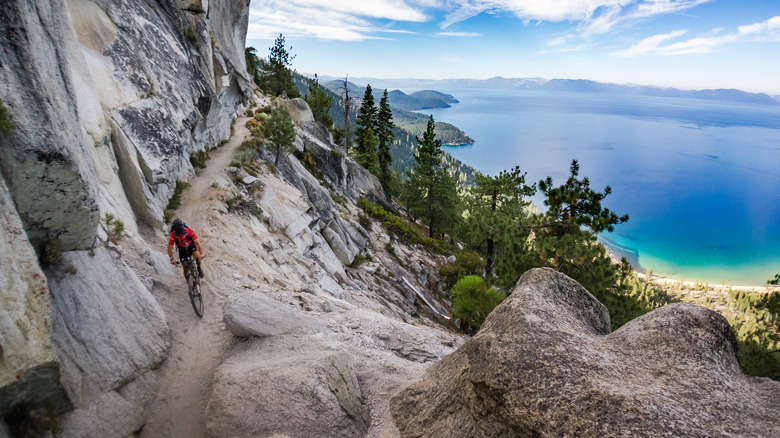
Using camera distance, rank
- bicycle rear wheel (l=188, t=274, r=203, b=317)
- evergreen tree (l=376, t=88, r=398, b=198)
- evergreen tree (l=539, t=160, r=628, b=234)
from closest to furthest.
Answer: bicycle rear wheel (l=188, t=274, r=203, b=317) → evergreen tree (l=539, t=160, r=628, b=234) → evergreen tree (l=376, t=88, r=398, b=198)

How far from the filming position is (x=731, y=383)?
19.8ft

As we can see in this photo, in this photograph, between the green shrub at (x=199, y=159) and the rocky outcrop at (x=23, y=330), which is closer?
the rocky outcrop at (x=23, y=330)

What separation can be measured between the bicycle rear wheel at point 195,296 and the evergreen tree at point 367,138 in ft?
143

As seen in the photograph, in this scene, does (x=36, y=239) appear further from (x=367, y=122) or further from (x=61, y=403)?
(x=367, y=122)

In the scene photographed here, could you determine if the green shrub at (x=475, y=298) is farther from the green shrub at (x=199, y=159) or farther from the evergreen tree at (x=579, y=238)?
the green shrub at (x=199, y=159)

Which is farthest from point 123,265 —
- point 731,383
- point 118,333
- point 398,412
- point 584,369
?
point 731,383

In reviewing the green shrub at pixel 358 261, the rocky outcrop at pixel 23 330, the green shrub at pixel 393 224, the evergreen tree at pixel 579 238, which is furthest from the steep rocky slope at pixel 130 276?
the green shrub at pixel 393 224

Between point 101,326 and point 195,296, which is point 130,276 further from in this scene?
point 195,296

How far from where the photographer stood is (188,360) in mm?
9078

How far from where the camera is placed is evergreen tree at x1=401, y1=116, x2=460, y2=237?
4288 cm

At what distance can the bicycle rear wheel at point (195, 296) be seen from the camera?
10.7 meters

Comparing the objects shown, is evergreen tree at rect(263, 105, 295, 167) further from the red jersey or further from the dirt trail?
the red jersey

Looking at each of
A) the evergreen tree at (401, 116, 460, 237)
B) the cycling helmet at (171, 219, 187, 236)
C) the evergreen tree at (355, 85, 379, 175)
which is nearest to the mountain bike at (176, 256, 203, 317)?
the cycling helmet at (171, 219, 187, 236)

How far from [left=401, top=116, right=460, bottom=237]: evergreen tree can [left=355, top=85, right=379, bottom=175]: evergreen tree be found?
33.1ft
